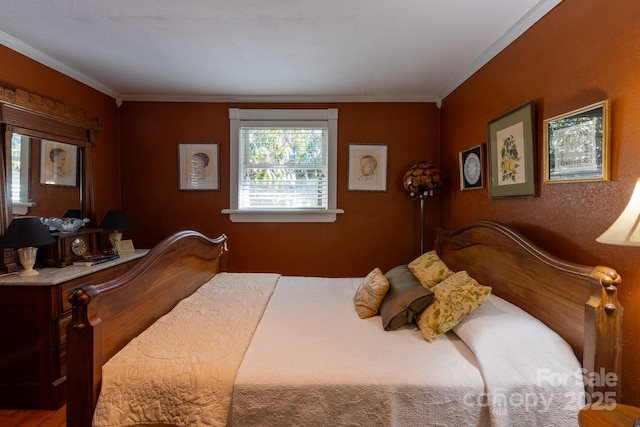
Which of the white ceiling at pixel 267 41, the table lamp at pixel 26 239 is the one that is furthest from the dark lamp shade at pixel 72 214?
the white ceiling at pixel 267 41

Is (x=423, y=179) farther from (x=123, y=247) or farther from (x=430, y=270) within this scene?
(x=123, y=247)

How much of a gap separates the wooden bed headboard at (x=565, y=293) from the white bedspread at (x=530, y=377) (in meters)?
A: 0.07

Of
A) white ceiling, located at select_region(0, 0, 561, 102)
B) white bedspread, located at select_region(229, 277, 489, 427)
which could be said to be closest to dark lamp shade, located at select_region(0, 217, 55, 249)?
white ceiling, located at select_region(0, 0, 561, 102)

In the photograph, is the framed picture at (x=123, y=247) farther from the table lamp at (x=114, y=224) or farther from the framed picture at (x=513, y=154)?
the framed picture at (x=513, y=154)

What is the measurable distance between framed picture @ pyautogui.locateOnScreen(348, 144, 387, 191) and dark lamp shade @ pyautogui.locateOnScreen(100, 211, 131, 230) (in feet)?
7.43

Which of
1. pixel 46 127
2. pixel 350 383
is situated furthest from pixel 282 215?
pixel 350 383

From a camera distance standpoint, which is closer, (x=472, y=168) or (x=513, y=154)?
(x=513, y=154)

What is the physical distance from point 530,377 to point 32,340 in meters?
2.76

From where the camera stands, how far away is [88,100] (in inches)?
110

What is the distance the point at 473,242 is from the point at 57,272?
9.52 ft

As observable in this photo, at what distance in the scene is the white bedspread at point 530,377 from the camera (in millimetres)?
1192

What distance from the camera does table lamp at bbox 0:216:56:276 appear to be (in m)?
1.83

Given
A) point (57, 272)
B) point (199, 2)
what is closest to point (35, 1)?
point (199, 2)

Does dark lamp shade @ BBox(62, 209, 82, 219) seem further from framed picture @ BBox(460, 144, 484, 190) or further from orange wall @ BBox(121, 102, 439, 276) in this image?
framed picture @ BBox(460, 144, 484, 190)
